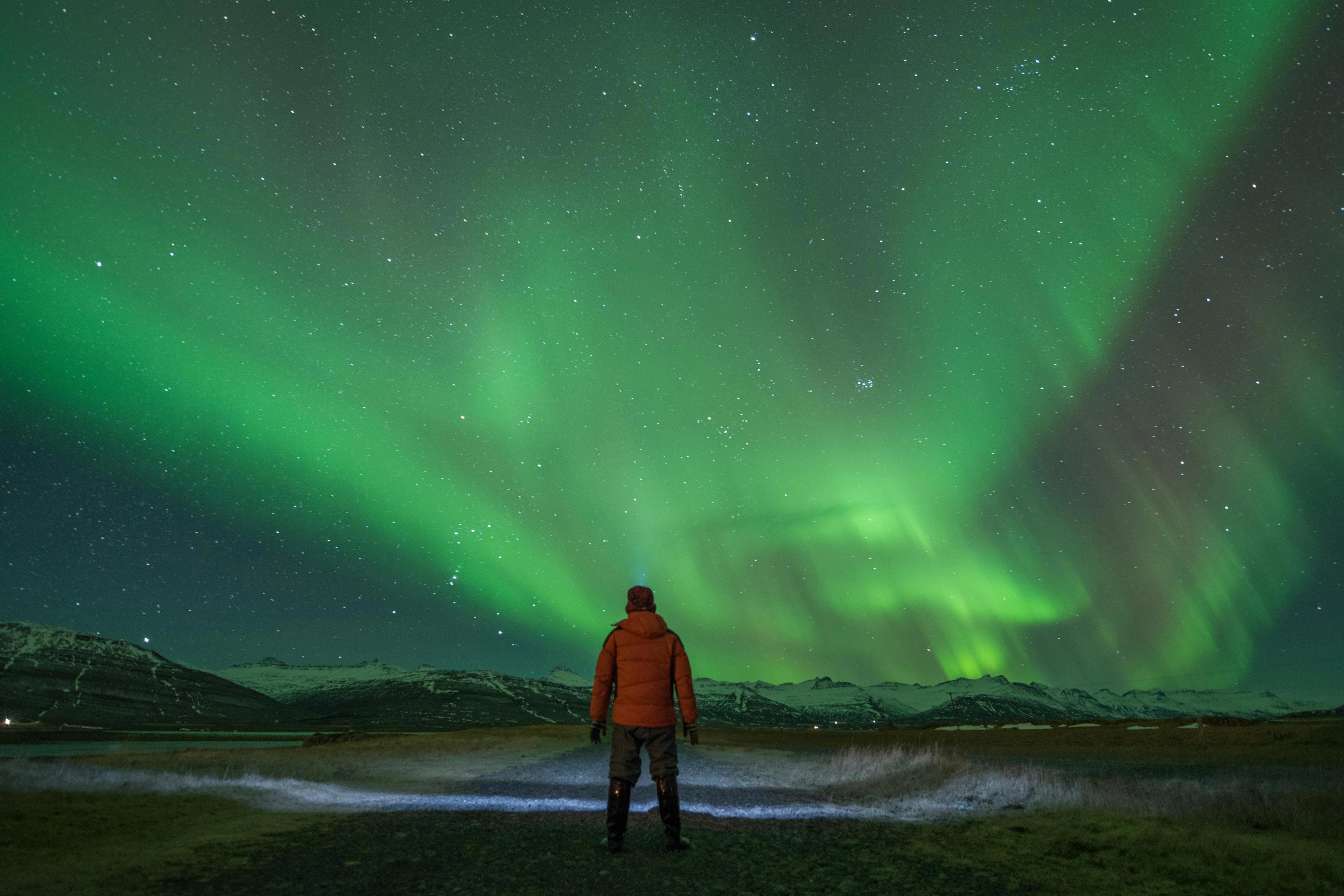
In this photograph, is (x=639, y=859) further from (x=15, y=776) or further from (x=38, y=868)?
(x=15, y=776)

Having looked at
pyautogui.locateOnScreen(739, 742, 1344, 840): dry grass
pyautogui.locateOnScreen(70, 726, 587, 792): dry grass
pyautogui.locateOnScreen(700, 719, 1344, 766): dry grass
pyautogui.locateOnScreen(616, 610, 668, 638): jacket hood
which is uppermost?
pyautogui.locateOnScreen(616, 610, 668, 638): jacket hood

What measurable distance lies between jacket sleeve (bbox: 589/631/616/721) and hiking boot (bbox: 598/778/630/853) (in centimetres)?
94

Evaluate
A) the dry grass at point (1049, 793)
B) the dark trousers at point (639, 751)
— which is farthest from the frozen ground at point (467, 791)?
the dark trousers at point (639, 751)

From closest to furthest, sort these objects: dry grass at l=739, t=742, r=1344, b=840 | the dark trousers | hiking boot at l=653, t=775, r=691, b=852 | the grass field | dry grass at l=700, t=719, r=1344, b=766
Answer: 1. the grass field
2. hiking boot at l=653, t=775, r=691, b=852
3. the dark trousers
4. dry grass at l=739, t=742, r=1344, b=840
5. dry grass at l=700, t=719, r=1344, b=766

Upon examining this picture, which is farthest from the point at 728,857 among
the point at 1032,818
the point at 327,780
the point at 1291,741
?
the point at 1291,741

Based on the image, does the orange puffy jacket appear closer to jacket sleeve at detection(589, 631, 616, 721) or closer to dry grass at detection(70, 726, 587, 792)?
jacket sleeve at detection(589, 631, 616, 721)

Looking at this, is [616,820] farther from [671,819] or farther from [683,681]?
[683,681]

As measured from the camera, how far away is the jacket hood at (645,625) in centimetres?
845

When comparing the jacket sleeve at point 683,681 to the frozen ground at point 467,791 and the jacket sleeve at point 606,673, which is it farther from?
the frozen ground at point 467,791

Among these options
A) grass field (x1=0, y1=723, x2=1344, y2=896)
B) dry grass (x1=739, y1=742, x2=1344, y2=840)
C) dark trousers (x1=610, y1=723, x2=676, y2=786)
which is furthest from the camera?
dry grass (x1=739, y1=742, x2=1344, y2=840)

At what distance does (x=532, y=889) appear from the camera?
19.4 feet

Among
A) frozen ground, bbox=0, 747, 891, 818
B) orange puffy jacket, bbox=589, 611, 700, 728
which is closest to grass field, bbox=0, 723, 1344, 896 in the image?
frozen ground, bbox=0, 747, 891, 818

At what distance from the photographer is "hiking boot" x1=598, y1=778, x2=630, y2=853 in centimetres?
751

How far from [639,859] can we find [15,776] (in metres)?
12.0
